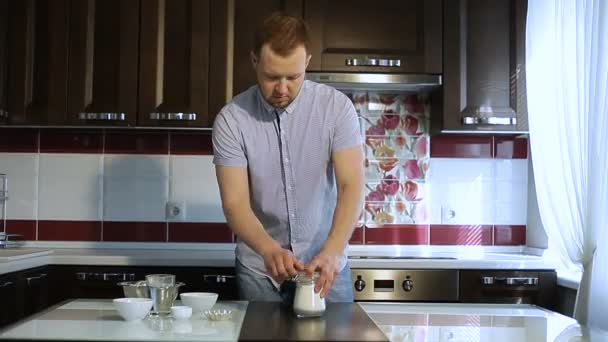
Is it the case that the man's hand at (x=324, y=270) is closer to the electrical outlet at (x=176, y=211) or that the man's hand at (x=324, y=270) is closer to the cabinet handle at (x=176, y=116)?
the cabinet handle at (x=176, y=116)

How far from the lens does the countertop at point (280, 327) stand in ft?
4.82

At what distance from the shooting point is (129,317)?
1658mm

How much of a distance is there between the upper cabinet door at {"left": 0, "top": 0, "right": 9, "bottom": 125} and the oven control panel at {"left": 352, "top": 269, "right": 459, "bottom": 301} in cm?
164

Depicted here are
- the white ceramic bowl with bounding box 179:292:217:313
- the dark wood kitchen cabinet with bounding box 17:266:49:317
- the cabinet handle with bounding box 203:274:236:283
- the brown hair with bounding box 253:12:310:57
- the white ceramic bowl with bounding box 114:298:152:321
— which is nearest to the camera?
the white ceramic bowl with bounding box 114:298:152:321

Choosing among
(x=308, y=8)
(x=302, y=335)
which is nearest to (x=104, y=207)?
(x=308, y=8)

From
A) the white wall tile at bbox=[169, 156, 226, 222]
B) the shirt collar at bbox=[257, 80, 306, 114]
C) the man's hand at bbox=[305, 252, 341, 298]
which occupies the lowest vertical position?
the man's hand at bbox=[305, 252, 341, 298]

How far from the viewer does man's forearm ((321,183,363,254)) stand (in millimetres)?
2004

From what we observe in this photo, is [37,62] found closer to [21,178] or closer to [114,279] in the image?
[21,178]

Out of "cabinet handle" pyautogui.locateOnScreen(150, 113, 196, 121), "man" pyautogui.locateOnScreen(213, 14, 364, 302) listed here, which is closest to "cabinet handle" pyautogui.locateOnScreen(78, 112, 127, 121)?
"cabinet handle" pyautogui.locateOnScreen(150, 113, 196, 121)

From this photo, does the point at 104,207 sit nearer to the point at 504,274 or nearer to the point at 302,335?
the point at 504,274

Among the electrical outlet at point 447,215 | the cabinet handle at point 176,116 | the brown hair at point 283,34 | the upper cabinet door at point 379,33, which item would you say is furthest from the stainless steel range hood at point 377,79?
the brown hair at point 283,34

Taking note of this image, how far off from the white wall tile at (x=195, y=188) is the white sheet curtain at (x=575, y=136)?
1476 mm

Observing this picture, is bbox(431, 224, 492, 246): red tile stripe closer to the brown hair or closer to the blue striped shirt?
the blue striped shirt

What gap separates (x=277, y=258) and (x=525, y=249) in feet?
6.78
